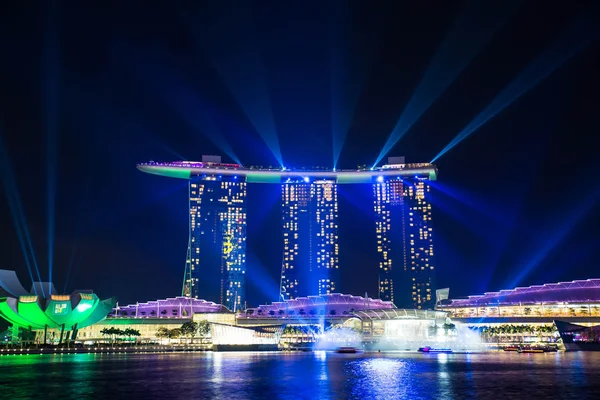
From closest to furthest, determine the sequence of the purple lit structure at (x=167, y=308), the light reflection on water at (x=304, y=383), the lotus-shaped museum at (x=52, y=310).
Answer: the light reflection on water at (x=304, y=383), the lotus-shaped museum at (x=52, y=310), the purple lit structure at (x=167, y=308)

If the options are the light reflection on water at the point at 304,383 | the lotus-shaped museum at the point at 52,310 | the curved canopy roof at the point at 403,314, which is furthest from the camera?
the curved canopy roof at the point at 403,314

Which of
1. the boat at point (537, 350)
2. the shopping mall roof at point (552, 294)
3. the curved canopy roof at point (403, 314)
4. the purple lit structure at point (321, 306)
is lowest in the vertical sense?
the boat at point (537, 350)

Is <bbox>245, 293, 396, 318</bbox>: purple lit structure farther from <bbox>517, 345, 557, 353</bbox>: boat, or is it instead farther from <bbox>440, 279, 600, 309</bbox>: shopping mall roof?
<bbox>517, 345, 557, 353</bbox>: boat

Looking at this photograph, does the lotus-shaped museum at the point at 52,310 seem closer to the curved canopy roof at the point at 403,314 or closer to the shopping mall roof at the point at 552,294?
the curved canopy roof at the point at 403,314

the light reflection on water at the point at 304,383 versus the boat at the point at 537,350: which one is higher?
the light reflection on water at the point at 304,383

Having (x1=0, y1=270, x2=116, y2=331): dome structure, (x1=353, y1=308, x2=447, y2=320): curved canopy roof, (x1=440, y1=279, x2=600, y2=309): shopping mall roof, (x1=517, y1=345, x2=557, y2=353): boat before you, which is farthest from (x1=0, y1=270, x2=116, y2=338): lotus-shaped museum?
(x1=440, y1=279, x2=600, y2=309): shopping mall roof

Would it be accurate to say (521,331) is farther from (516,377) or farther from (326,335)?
(516,377)

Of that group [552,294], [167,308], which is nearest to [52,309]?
[167,308]

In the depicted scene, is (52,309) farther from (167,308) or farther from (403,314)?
(403,314)

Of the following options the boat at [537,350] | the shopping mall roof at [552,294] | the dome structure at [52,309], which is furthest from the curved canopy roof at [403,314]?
the dome structure at [52,309]
